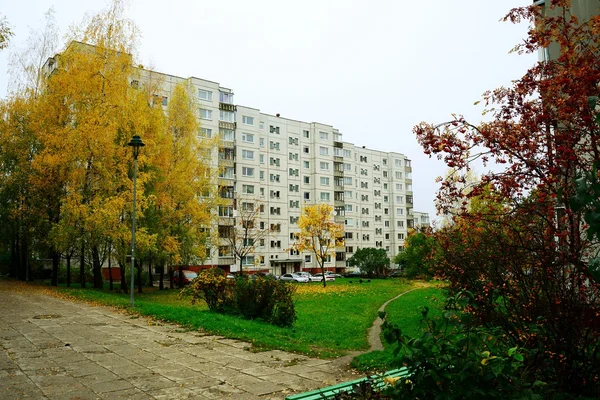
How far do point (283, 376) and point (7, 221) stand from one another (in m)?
30.5

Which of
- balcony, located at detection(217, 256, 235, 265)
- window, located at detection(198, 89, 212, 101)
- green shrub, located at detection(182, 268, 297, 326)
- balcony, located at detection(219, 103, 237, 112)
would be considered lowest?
green shrub, located at detection(182, 268, 297, 326)

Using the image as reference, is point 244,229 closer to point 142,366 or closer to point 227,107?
point 227,107

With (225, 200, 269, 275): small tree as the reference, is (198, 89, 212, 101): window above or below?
above

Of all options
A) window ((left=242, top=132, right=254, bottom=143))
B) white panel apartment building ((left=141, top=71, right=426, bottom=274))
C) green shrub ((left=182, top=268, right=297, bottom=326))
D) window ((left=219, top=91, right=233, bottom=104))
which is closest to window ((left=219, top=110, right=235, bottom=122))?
white panel apartment building ((left=141, top=71, right=426, bottom=274))

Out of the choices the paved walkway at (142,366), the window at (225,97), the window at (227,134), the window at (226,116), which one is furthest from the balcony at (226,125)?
the paved walkway at (142,366)

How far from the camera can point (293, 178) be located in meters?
72.7

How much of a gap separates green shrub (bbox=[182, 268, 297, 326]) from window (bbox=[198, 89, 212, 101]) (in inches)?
1885

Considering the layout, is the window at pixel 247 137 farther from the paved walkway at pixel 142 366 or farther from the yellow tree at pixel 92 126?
the paved walkway at pixel 142 366

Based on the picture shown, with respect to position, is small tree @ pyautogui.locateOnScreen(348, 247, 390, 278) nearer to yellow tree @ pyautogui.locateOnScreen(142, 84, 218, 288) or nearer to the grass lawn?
yellow tree @ pyautogui.locateOnScreen(142, 84, 218, 288)

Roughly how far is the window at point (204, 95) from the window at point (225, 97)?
5.98 ft

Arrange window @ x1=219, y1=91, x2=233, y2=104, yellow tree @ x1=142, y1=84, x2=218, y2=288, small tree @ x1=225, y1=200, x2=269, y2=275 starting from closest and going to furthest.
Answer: yellow tree @ x1=142, y1=84, x2=218, y2=288 < small tree @ x1=225, y1=200, x2=269, y2=275 < window @ x1=219, y1=91, x2=233, y2=104

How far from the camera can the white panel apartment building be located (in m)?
60.8

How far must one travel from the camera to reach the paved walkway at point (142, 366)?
618 cm

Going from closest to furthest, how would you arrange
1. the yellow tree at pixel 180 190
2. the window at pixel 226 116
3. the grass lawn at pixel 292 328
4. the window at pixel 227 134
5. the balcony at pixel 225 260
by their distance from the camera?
the grass lawn at pixel 292 328 < the yellow tree at pixel 180 190 < the balcony at pixel 225 260 < the window at pixel 227 134 < the window at pixel 226 116
